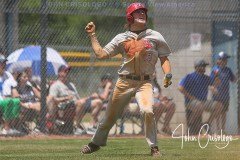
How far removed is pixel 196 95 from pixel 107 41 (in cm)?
211

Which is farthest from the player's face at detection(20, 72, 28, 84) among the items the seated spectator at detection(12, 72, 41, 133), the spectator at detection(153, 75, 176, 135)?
the spectator at detection(153, 75, 176, 135)

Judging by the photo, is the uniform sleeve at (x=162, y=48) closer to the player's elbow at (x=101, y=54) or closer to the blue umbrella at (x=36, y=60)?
the player's elbow at (x=101, y=54)

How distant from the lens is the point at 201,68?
57.9 feet

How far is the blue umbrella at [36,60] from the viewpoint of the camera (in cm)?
1686

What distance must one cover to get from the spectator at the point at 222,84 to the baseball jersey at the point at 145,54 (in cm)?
656

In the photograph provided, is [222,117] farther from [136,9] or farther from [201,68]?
[136,9]

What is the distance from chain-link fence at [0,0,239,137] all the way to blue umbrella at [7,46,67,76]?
0.02 metres

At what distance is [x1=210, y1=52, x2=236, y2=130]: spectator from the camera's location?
58.0 feet

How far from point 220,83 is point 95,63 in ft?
8.49

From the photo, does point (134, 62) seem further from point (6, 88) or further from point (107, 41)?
point (107, 41)

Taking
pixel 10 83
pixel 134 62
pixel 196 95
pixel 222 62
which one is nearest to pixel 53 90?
pixel 10 83

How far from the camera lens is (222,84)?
1784 centimetres

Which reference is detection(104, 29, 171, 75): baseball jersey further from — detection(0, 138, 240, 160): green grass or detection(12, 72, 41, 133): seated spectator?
detection(12, 72, 41, 133): seated spectator

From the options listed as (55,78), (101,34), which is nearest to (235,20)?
(101,34)
